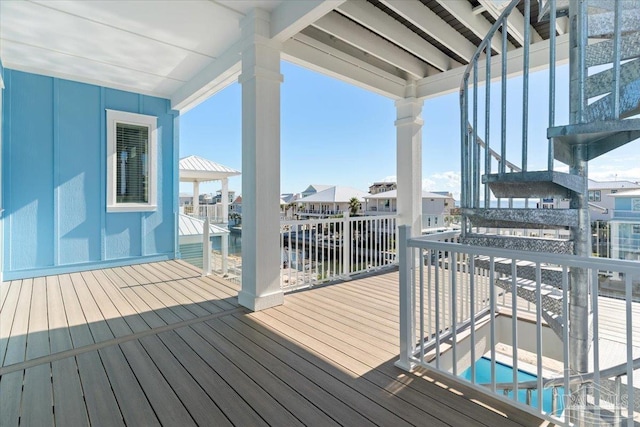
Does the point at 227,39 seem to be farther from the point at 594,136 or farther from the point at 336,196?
the point at 336,196

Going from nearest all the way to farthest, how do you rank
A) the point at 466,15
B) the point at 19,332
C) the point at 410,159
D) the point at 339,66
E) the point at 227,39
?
the point at 19,332 → the point at 466,15 → the point at 227,39 → the point at 339,66 → the point at 410,159

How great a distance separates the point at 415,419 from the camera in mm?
1597

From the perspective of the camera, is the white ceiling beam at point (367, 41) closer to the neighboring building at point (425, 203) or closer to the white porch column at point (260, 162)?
the white porch column at point (260, 162)

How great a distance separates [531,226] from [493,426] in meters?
1.35

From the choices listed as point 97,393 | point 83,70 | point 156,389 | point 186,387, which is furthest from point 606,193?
point 83,70

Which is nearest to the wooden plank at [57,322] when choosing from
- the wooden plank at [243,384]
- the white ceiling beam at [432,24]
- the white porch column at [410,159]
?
the wooden plank at [243,384]

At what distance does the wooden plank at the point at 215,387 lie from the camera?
163 cm

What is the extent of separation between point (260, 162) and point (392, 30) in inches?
87.7

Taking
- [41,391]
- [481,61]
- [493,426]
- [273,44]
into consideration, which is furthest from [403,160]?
[41,391]

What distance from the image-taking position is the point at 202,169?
830 cm

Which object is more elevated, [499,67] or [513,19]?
[513,19]

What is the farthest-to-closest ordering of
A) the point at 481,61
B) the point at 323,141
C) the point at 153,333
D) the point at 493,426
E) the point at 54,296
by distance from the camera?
the point at 323,141 → the point at 481,61 → the point at 54,296 → the point at 153,333 → the point at 493,426

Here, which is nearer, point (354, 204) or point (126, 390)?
point (126, 390)

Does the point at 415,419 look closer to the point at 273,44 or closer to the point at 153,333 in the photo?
the point at 153,333
